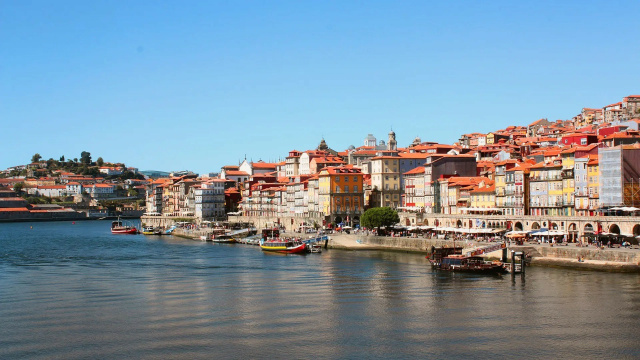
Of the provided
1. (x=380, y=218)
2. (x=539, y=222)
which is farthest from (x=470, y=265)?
(x=380, y=218)

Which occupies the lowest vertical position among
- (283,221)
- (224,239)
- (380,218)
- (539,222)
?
(224,239)

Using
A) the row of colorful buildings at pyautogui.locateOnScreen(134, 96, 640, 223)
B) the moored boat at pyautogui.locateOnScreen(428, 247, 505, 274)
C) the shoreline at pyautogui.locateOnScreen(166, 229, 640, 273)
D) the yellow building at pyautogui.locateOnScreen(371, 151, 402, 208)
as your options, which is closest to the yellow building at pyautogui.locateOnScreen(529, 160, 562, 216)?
the row of colorful buildings at pyautogui.locateOnScreen(134, 96, 640, 223)

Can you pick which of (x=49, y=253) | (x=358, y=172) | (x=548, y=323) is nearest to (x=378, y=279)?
(x=548, y=323)

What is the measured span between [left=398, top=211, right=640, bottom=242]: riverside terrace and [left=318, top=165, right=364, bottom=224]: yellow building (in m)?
11.2

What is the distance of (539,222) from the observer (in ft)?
211

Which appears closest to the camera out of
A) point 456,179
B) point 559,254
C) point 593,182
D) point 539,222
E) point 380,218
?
point 559,254

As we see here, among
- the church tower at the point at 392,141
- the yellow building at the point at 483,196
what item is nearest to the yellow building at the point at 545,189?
the yellow building at the point at 483,196

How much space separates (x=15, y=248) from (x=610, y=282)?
62.0 metres

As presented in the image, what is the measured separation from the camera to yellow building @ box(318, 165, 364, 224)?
9488 centimetres

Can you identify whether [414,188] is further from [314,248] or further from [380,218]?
[314,248]

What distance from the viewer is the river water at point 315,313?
98.9 feet

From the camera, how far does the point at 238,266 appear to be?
59.9m

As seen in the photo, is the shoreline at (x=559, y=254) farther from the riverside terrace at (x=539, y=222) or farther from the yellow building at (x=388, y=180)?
the yellow building at (x=388, y=180)

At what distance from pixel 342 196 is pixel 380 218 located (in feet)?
54.5
